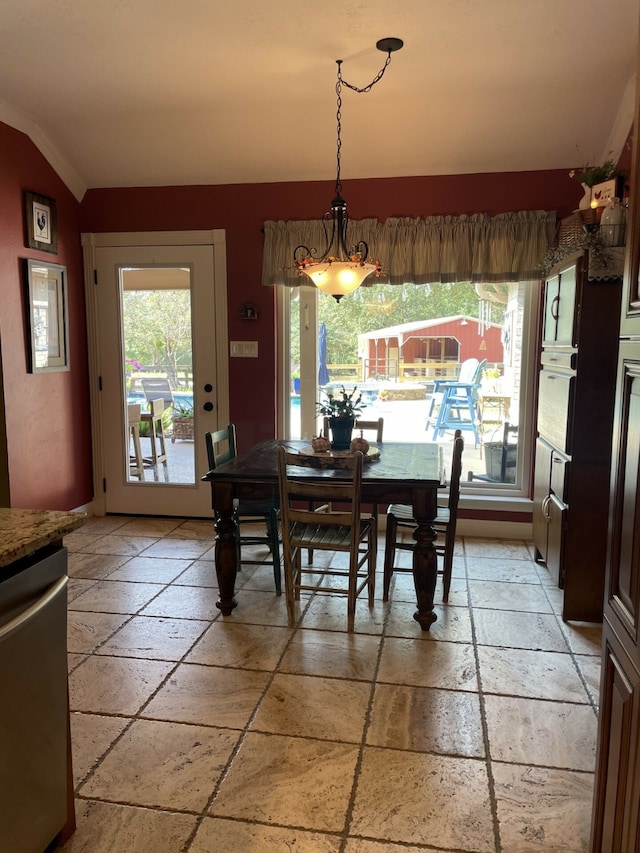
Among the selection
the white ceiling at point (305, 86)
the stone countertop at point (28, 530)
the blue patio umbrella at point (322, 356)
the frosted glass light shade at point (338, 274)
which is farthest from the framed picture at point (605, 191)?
the stone countertop at point (28, 530)

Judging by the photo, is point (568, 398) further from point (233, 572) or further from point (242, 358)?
point (242, 358)

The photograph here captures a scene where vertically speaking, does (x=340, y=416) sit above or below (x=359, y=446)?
above

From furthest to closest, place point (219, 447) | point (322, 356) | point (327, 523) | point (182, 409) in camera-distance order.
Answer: point (182, 409), point (322, 356), point (219, 447), point (327, 523)

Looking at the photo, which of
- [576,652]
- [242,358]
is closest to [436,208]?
[242,358]

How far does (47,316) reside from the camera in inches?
165

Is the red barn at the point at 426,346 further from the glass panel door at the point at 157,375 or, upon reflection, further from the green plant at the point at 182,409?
the green plant at the point at 182,409

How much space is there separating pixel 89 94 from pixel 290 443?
2.37m

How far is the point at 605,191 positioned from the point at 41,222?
11.2ft

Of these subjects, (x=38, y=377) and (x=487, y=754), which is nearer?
(x=487, y=754)

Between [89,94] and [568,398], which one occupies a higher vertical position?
[89,94]

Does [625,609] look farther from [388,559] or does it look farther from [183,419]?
[183,419]

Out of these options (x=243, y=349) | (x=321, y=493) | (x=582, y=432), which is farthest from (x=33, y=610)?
(x=243, y=349)

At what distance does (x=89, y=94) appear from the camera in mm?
3578

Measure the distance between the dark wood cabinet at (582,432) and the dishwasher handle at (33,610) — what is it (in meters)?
2.40
